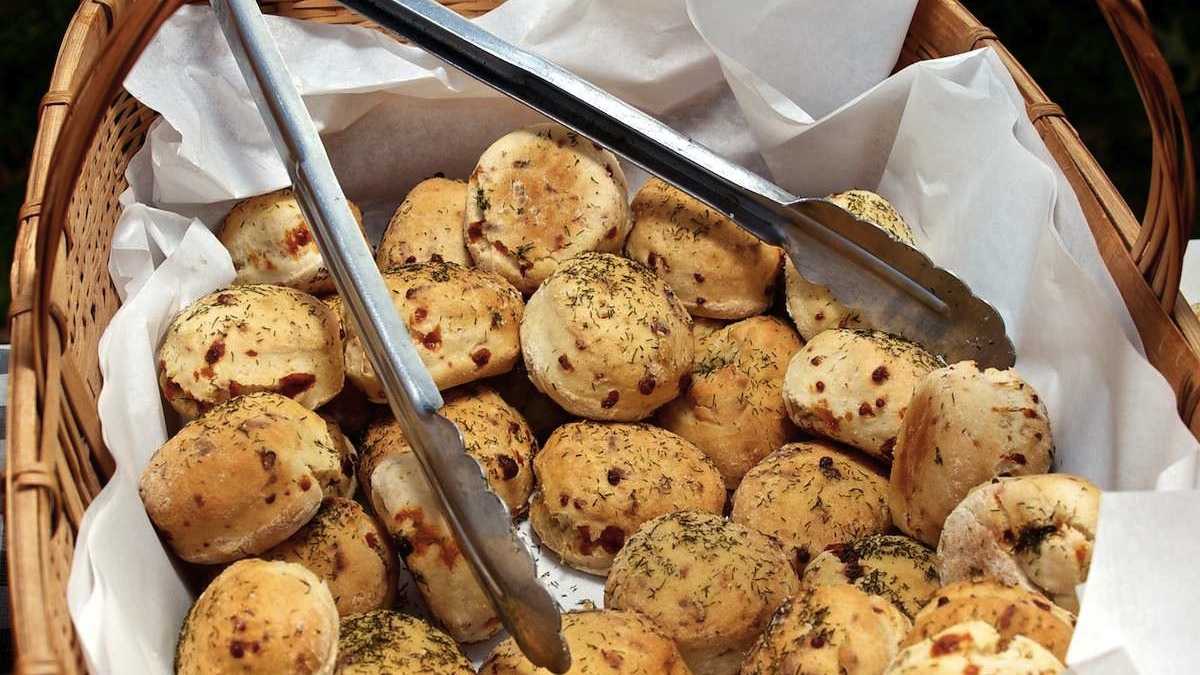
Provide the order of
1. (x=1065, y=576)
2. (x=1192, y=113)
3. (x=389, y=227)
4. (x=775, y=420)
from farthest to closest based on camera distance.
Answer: (x=1192, y=113)
(x=389, y=227)
(x=775, y=420)
(x=1065, y=576)

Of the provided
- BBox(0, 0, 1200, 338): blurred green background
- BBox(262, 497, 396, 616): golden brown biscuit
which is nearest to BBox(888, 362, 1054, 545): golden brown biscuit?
BBox(262, 497, 396, 616): golden brown biscuit

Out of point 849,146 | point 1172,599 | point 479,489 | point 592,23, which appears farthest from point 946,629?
point 592,23

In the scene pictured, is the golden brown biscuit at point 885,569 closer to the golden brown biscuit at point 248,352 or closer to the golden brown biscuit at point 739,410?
the golden brown biscuit at point 739,410

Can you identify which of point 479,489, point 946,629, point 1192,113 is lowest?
point 1192,113

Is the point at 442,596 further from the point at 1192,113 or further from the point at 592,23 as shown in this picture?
the point at 1192,113

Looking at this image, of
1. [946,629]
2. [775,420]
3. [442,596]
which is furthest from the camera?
[775,420]
